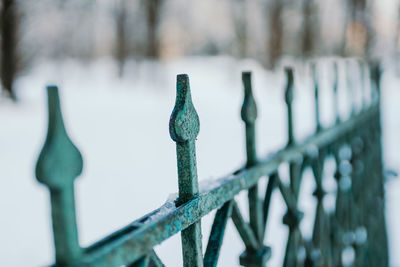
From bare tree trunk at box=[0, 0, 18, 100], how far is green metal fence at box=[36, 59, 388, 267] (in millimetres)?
10018

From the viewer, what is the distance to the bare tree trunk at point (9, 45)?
1113 centimetres

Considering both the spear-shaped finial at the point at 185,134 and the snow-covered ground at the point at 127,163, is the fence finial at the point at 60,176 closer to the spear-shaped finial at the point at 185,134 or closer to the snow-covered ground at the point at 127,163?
the spear-shaped finial at the point at 185,134

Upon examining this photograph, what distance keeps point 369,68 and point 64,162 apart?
12.5ft

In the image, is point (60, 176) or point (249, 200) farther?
point (249, 200)

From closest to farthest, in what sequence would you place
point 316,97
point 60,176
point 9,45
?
point 60,176 < point 316,97 < point 9,45

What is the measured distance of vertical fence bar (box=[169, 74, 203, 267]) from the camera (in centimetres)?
106

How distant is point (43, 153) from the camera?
72 cm

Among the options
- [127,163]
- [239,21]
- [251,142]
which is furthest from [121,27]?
[251,142]

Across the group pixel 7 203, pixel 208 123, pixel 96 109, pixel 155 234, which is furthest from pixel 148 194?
pixel 96 109

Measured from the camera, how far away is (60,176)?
2.37 feet

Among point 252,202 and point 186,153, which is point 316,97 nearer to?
point 252,202

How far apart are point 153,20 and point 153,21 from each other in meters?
0.06

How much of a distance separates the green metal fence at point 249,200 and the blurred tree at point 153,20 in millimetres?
14617

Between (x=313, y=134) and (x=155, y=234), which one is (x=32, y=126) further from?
(x=155, y=234)
